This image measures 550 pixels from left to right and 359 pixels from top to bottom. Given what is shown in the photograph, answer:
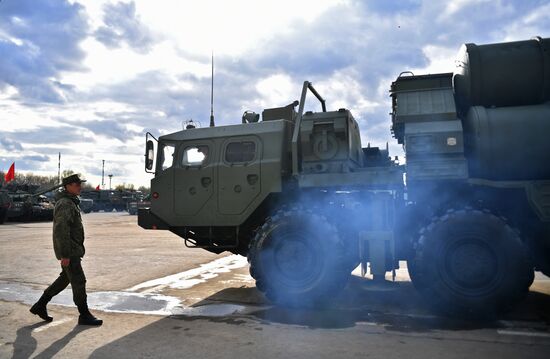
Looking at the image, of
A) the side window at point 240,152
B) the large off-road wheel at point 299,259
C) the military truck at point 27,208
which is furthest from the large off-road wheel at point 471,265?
the military truck at point 27,208

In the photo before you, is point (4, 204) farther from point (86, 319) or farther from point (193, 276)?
point (86, 319)

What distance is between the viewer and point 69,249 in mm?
5266

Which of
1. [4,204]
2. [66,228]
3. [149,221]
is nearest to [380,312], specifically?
[149,221]

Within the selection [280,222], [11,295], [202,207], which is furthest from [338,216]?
[11,295]

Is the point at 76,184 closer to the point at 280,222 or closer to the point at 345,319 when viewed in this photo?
the point at 280,222

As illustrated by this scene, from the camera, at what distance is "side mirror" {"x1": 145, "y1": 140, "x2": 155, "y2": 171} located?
7.30 metres

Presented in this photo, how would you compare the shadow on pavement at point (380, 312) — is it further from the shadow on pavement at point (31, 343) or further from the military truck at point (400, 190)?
the shadow on pavement at point (31, 343)

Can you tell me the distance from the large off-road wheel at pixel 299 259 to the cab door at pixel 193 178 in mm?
1359

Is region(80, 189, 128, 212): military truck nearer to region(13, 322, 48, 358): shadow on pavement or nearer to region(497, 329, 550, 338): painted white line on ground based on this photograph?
region(13, 322, 48, 358): shadow on pavement

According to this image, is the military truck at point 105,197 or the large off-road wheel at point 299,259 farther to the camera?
the military truck at point 105,197

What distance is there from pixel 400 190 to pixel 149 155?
4.16m

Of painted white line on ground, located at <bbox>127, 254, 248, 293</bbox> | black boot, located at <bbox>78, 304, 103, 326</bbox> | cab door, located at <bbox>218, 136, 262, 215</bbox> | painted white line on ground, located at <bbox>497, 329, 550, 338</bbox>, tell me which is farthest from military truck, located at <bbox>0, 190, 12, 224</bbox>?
painted white line on ground, located at <bbox>497, 329, 550, 338</bbox>

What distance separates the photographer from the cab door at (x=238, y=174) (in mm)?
6777

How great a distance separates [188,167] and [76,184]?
1969 mm
